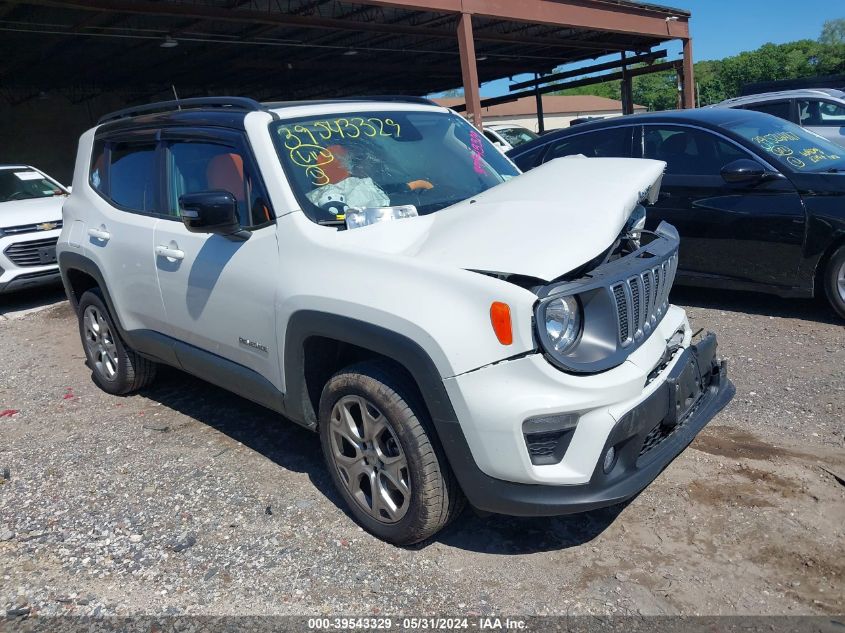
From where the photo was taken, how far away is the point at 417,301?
2801 mm

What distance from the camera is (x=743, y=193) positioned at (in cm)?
590

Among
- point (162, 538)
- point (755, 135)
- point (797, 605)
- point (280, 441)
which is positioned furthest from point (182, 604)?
point (755, 135)

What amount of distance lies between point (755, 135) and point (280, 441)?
15.0ft

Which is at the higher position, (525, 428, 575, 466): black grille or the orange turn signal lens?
the orange turn signal lens

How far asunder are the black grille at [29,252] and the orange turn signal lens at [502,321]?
762 cm

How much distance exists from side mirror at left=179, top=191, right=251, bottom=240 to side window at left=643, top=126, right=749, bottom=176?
4.15 meters

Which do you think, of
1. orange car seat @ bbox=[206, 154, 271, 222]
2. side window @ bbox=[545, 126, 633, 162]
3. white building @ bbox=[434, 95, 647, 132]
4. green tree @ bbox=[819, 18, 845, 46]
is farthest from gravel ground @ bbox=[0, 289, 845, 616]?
green tree @ bbox=[819, 18, 845, 46]

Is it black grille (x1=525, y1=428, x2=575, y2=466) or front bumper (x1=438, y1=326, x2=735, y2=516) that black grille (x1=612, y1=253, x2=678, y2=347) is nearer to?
front bumper (x1=438, y1=326, x2=735, y2=516)

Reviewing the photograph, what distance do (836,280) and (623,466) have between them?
3650mm

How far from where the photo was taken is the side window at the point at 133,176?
4.49 metres

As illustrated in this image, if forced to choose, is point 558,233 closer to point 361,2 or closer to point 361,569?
point 361,569

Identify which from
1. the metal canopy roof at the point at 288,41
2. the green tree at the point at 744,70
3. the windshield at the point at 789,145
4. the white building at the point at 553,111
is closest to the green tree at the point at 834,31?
the green tree at the point at 744,70

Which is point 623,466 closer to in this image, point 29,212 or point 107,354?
point 107,354

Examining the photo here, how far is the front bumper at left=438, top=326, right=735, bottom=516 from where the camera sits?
273 cm
